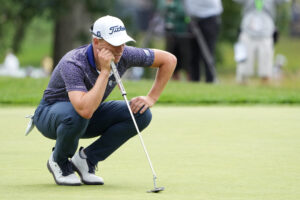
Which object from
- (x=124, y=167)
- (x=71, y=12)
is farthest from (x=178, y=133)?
(x=71, y=12)

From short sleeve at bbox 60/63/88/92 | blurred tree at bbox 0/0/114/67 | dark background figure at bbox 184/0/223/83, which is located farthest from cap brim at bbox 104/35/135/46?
blurred tree at bbox 0/0/114/67

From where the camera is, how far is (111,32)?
239 inches

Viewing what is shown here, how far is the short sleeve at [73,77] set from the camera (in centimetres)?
611

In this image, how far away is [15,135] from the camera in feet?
31.5

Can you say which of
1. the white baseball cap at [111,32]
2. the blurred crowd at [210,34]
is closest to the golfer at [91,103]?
the white baseball cap at [111,32]

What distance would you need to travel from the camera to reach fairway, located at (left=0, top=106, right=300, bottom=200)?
238 inches

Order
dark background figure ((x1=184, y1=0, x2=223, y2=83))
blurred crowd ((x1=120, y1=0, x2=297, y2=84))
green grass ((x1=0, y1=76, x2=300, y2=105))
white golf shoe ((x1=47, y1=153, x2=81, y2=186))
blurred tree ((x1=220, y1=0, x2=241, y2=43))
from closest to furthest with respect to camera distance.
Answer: white golf shoe ((x1=47, y1=153, x2=81, y2=186)) < green grass ((x1=0, y1=76, x2=300, y2=105)) < blurred crowd ((x1=120, y1=0, x2=297, y2=84)) < dark background figure ((x1=184, y1=0, x2=223, y2=83)) < blurred tree ((x1=220, y1=0, x2=241, y2=43))

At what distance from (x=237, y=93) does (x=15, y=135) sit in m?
6.15

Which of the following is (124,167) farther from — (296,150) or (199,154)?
(296,150)

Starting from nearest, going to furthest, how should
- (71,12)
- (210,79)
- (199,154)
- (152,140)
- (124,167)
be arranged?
(124,167) < (199,154) < (152,140) < (210,79) < (71,12)

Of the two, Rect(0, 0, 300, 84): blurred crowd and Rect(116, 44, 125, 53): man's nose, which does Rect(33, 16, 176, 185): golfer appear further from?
Rect(0, 0, 300, 84): blurred crowd

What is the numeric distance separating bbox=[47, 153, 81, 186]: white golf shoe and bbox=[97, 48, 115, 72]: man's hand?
2.80ft

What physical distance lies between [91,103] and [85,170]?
75 centimetres

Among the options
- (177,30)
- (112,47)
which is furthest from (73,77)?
(177,30)
